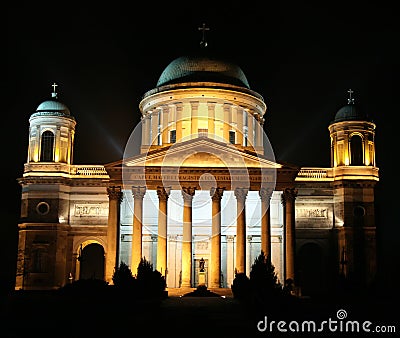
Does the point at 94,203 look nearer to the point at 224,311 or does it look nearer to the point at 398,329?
the point at 224,311

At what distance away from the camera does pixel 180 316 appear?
2611 cm

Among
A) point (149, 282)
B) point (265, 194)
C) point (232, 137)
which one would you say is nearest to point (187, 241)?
point (265, 194)

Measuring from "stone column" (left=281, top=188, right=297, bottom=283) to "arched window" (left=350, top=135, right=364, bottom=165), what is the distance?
8.76 meters

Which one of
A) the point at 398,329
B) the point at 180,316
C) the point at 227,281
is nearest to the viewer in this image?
the point at 398,329

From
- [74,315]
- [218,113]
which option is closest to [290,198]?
[218,113]

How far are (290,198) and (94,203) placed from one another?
51.8 ft

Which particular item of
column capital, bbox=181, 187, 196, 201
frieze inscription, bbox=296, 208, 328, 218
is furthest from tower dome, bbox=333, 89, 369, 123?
column capital, bbox=181, 187, 196, 201

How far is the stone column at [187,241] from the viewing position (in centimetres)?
4756

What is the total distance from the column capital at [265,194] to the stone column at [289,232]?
1.08 metres

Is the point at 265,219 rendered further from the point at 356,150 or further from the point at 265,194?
the point at 356,150

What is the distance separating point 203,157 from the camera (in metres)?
49.6

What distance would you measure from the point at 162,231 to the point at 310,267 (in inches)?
591

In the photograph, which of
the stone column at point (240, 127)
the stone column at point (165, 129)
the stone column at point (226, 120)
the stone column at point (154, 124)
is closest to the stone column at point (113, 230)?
the stone column at point (165, 129)

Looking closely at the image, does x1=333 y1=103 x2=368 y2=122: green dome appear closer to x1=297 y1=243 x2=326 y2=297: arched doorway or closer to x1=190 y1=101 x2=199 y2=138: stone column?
x1=297 y1=243 x2=326 y2=297: arched doorway
